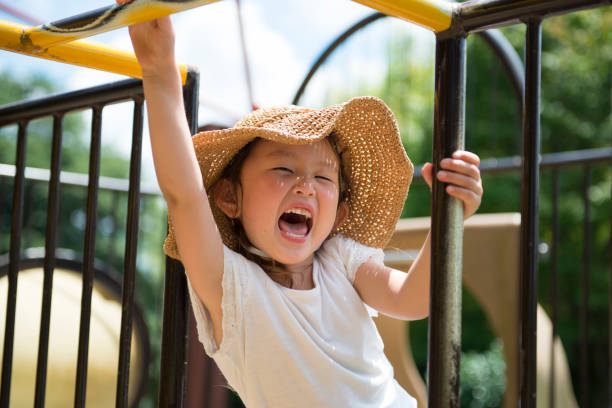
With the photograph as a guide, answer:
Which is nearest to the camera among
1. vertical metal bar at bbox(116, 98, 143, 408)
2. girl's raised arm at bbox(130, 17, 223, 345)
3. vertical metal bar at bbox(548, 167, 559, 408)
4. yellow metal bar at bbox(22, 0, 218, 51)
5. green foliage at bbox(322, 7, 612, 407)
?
yellow metal bar at bbox(22, 0, 218, 51)

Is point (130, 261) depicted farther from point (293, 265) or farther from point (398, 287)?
point (398, 287)

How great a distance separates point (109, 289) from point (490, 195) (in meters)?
12.3

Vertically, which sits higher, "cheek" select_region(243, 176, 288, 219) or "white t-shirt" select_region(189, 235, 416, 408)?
"cheek" select_region(243, 176, 288, 219)

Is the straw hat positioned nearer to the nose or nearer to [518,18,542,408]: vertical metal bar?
the nose

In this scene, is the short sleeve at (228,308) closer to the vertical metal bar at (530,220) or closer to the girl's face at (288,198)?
the girl's face at (288,198)

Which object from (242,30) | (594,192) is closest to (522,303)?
(242,30)

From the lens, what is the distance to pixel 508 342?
2.99 metres

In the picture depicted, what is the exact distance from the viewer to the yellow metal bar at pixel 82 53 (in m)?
1.07

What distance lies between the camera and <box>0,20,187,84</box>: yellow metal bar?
1.07 m

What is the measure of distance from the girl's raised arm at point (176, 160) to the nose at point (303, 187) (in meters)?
0.19

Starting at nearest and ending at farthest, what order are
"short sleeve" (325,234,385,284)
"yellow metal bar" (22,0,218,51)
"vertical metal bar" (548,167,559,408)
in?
"yellow metal bar" (22,0,218,51), "short sleeve" (325,234,385,284), "vertical metal bar" (548,167,559,408)

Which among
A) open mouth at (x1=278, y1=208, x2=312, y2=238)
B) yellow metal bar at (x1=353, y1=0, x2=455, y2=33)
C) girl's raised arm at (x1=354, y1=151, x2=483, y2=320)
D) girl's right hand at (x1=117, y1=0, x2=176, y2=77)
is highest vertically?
yellow metal bar at (x1=353, y1=0, x2=455, y2=33)

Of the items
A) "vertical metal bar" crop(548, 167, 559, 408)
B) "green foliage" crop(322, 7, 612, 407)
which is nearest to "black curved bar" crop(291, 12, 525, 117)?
"vertical metal bar" crop(548, 167, 559, 408)

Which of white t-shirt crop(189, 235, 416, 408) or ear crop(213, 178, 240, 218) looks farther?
ear crop(213, 178, 240, 218)
